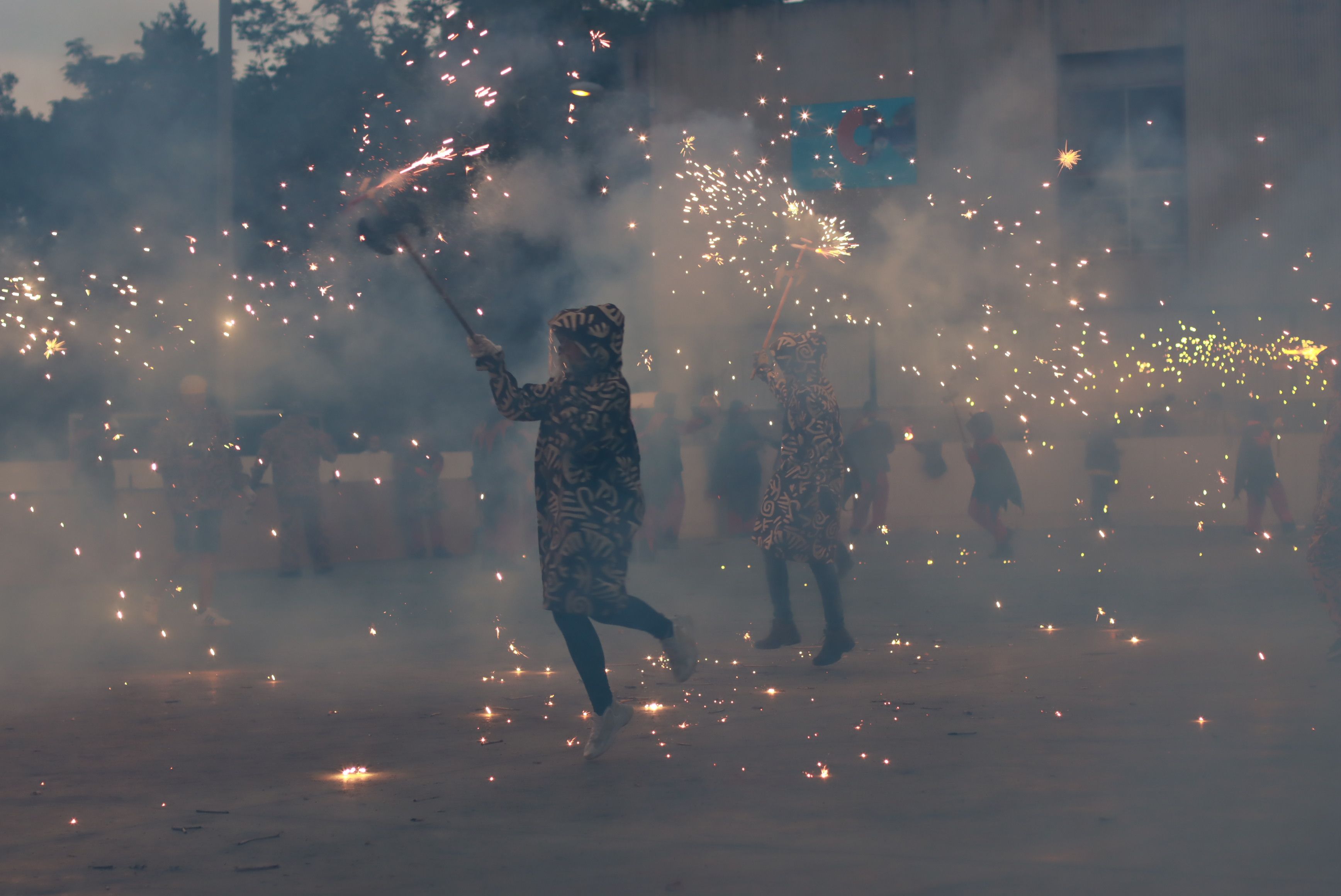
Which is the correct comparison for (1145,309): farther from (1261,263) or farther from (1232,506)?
(1232,506)

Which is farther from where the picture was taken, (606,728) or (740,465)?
(740,465)

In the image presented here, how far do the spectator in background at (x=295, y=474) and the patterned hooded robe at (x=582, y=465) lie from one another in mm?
6851

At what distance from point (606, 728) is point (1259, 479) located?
9.98 meters

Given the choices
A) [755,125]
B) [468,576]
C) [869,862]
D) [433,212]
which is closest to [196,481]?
[468,576]

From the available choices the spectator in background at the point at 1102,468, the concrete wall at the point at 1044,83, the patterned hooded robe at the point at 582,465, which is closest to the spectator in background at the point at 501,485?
the spectator in background at the point at 1102,468

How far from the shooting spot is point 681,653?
4879mm

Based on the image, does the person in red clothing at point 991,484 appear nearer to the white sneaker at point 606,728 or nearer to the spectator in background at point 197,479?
the spectator in background at point 197,479

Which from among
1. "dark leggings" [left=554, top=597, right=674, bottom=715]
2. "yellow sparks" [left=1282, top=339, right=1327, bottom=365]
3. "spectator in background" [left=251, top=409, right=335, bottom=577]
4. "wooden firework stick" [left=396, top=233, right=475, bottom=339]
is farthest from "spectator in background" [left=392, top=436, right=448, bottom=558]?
"yellow sparks" [left=1282, top=339, right=1327, bottom=365]

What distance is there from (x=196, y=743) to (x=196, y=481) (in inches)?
151

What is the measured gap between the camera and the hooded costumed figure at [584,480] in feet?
Result: 15.0

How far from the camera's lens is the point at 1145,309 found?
20.7 metres

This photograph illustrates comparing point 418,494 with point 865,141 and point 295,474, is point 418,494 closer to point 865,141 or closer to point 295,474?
point 295,474

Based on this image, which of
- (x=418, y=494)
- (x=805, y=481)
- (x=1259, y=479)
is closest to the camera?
→ (x=805, y=481)

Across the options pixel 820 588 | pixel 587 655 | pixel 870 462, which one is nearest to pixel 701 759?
pixel 587 655
